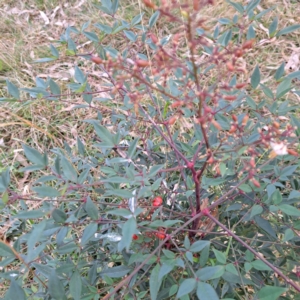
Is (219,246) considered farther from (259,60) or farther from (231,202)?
(259,60)

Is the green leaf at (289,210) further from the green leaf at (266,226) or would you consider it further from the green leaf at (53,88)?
the green leaf at (53,88)

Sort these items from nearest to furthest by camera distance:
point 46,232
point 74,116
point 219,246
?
point 46,232
point 219,246
point 74,116

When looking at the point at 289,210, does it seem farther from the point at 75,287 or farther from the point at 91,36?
the point at 91,36

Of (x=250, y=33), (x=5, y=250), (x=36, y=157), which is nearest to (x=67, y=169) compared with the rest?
(x=36, y=157)

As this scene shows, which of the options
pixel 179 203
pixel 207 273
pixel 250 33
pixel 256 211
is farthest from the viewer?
pixel 179 203

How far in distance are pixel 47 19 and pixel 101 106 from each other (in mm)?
1334

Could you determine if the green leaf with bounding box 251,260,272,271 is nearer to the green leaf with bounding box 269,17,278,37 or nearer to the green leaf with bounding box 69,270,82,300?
the green leaf with bounding box 69,270,82,300

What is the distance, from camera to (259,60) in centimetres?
249

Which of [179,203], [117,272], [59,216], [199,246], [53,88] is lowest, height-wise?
[179,203]

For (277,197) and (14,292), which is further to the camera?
(277,197)

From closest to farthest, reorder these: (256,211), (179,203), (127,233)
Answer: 1. (127,233)
2. (256,211)
3. (179,203)

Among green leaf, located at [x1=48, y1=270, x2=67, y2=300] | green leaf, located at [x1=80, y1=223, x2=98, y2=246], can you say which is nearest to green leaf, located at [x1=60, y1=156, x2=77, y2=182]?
green leaf, located at [x1=80, y1=223, x2=98, y2=246]

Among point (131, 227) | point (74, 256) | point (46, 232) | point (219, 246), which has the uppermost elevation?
point (131, 227)

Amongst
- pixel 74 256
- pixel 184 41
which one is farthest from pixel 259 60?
pixel 74 256
